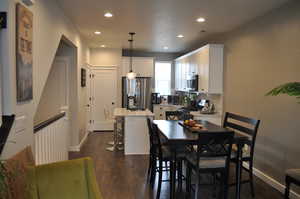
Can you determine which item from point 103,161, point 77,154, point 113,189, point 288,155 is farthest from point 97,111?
point 288,155

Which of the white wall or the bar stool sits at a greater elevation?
the white wall

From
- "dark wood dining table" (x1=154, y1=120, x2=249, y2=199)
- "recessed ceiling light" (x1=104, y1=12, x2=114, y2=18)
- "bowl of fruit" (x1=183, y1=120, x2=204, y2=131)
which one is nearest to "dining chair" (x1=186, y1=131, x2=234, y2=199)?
"dark wood dining table" (x1=154, y1=120, x2=249, y2=199)

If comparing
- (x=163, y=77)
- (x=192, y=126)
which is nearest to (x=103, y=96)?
(x=163, y=77)

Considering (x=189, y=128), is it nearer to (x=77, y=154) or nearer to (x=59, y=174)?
(x=59, y=174)

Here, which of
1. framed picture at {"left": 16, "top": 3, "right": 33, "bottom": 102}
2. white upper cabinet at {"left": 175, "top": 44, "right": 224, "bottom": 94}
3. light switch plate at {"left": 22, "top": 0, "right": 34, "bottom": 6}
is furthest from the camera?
white upper cabinet at {"left": 175, "top": 44, "right": 224, "bottom": 94}

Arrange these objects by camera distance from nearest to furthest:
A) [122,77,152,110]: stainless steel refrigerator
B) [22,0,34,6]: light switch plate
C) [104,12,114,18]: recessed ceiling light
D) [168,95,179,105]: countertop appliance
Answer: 1. [22,0,34,6]: light switch plate
2. [104,12,114,18]: recessed ceiling light
3. [122,77,152,110]: stainless steel refrigerator
4. [168,95,179,105]: countertop appliance

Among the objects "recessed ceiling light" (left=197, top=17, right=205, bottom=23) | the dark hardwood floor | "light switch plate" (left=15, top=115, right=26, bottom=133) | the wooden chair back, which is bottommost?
the dark hardwood floor

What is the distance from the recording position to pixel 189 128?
11.2 feet

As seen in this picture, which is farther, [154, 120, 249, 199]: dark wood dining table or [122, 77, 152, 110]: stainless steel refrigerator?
[122, 77, 152, 110]: stainless steel refrigerator

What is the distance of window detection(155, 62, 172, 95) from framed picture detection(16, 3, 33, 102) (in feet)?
20.6

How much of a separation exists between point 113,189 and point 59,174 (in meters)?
1.84

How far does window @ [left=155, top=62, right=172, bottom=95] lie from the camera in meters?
8.58

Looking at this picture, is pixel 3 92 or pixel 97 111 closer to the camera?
pixel 3 92

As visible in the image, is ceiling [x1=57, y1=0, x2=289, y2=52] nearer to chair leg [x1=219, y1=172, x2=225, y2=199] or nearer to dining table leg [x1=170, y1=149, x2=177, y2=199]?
dining table leg [x1=170, y1=149, x2=177, y2=199]
